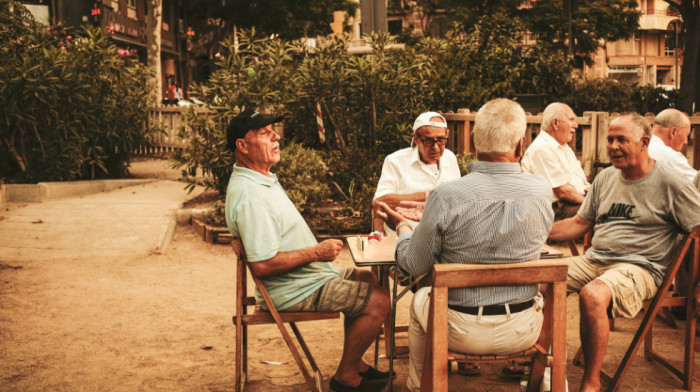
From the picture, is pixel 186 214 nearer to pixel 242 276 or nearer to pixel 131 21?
pixel 242 276

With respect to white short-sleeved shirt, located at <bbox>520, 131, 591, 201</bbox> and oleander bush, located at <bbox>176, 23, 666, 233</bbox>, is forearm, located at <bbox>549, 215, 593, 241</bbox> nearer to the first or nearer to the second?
white short-sleeved shirt, located at <bbox>520, 131, 591, 201</bbox>

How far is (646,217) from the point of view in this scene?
4102 millimetres

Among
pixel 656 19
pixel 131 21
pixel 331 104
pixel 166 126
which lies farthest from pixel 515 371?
pixel 656 19

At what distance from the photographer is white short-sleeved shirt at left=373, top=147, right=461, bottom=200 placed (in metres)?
5.22

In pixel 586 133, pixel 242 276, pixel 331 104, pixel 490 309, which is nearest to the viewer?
pixel 490 309

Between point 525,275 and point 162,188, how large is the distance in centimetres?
887

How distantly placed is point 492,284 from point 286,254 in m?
1.13

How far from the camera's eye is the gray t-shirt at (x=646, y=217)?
13.2ft

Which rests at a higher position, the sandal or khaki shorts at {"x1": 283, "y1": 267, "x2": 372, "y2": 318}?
khaki shorts at {"x1": 283, "y1": 267, "x2": 372, "y2": 318}

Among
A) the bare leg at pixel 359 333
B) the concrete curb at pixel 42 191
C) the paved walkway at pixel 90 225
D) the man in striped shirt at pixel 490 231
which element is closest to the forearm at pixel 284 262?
the bare leg at pixel 359 333

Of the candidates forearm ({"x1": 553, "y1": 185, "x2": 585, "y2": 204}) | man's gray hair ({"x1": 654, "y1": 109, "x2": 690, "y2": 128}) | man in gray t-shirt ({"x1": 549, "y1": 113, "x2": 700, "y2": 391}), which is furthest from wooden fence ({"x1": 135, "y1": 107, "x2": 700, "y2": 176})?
man in gray t-shirt ({"x1": 549, "y1": 113, "x2": 700, "y2": 391})

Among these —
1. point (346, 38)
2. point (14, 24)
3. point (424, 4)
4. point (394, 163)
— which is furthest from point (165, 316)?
point (424, 4)

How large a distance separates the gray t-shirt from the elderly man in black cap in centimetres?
137

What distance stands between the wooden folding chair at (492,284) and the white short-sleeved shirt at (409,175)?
76.6 inches
